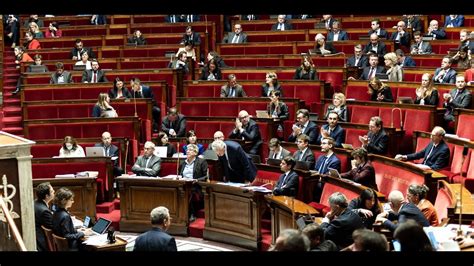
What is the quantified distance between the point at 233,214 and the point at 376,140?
134 centimetres

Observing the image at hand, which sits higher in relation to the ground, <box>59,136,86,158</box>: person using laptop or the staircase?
the staircase

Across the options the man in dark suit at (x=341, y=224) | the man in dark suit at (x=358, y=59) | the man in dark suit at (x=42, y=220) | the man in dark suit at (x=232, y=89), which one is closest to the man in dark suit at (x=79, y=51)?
the man in dark suit at (x=232, y=89)

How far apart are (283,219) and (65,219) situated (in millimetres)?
1579

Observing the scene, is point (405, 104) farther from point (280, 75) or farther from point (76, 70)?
point (76, 70)

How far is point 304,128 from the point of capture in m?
7.42

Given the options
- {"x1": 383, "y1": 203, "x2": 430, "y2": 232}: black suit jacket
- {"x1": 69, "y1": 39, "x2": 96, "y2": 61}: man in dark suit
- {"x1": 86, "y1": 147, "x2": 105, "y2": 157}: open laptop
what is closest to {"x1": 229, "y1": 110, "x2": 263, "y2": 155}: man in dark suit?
{"x1": 86, "y1": 147, "x2": 105, "y2": 157}: open laptop

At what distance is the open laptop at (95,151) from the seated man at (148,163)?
0.36 metres

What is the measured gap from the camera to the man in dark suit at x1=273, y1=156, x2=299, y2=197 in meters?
6.09

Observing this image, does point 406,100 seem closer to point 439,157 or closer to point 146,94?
point 439,157

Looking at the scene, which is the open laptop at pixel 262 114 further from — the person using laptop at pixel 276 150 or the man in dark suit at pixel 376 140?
the man in dark suit at pixel 376 140

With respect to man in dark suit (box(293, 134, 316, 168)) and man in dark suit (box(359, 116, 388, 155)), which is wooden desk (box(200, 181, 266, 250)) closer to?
man in dark suit (box(293, 134, 316, 168))

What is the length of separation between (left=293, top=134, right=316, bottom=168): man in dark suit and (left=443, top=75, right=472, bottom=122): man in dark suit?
1304mm

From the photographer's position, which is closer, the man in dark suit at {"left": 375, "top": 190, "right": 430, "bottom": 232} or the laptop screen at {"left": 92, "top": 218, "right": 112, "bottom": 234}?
the man in dark suit at {"left": 375, "top": 190, "right": 430, "bottom": 232}

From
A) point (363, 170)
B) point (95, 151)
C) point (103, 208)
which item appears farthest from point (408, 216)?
point (95, 151)
